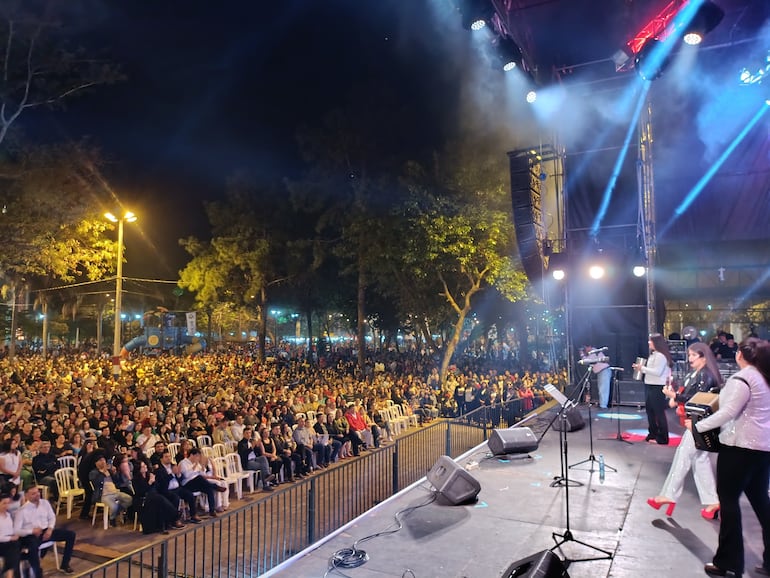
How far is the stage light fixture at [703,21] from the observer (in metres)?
8.38

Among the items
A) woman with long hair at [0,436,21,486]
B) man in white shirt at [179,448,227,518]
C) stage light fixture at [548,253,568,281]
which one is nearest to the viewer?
woman with long hair at [0,436,21,486]

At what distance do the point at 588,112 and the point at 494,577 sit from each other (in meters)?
11.2

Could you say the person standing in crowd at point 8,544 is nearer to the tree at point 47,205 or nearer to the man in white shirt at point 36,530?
the man in white shirt at point 36,530

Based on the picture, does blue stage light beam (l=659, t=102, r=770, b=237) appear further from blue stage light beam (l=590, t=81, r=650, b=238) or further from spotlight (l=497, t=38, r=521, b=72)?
spotlight (l=497, t=38, r=521, b=72)

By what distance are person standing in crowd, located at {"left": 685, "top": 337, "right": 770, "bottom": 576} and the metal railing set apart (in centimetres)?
333

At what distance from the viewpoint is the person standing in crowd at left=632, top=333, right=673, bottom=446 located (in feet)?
23.7

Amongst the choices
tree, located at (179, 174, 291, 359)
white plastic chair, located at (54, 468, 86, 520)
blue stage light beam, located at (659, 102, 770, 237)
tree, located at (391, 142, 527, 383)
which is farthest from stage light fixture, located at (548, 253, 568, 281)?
tree, located at (179, 174, 291, 359)

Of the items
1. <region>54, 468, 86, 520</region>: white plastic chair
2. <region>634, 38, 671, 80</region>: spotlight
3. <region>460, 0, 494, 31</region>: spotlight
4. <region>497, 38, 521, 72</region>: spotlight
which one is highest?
<region>497, 38, 521, 72</region>: spotlight

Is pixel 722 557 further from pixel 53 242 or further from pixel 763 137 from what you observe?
pixel 53 242

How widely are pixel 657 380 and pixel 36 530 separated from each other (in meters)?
7.91

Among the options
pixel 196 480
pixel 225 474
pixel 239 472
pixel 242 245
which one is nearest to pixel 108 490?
pixel 196 480

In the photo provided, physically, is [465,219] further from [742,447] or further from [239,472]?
Result: [742,447]

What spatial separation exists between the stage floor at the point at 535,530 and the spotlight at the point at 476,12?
7.18m

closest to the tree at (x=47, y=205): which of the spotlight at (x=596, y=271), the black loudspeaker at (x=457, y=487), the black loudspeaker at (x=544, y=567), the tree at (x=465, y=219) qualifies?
the tree at (x=465, y=219)
